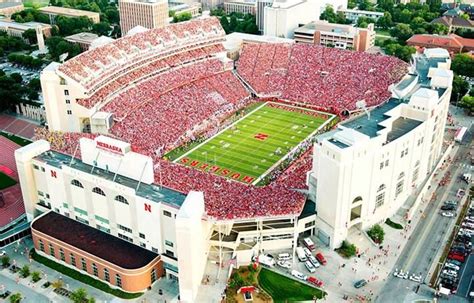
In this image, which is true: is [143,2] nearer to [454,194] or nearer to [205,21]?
[205,21]

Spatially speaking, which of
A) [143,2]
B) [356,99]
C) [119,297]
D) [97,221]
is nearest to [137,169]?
[97,221]

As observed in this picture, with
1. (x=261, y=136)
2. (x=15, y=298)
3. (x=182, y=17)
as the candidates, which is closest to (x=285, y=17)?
(x=182, y=17)

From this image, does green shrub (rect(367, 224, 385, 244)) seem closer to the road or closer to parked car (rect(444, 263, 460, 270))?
the road

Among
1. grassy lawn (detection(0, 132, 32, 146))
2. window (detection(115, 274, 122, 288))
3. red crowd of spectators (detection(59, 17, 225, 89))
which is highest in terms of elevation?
red crowd of spectators (detection(59, 17, 225, 89))

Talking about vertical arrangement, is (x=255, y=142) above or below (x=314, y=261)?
above

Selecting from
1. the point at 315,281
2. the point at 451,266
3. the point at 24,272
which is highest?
the point at 24,272

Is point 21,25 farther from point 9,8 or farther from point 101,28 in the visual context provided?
point 9,8

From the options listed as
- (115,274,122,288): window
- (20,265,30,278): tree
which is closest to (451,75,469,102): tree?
(115,274,122,288): window
